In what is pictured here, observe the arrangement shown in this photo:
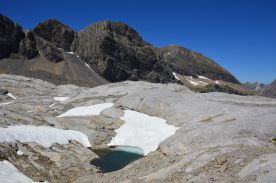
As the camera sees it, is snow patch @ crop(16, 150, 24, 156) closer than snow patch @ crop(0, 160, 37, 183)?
No

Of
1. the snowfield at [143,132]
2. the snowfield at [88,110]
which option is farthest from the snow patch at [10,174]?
the snowfield at [88,110]

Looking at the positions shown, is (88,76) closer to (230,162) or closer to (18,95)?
(18,95)

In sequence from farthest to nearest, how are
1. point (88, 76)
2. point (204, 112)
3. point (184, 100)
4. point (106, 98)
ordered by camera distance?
point (88, 76) → point (106, 98) → point (184, 100) → point (204, 112)

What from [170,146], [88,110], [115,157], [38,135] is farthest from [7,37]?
[170,146]

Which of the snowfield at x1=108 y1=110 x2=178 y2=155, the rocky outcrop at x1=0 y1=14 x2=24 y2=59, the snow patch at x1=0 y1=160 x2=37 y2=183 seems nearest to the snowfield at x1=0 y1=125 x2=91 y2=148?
the snow patch at x1=0 y1=160 x2=37 y2=183

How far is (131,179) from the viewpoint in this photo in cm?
2622

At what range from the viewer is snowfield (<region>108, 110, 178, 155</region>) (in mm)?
45812

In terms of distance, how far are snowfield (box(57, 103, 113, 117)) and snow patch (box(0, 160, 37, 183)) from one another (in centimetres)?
3059

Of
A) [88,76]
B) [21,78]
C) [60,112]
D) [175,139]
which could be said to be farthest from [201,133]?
[88,76]

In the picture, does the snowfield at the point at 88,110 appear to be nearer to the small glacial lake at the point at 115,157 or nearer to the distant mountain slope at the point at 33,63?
the small glacial lake at the point at 115,157

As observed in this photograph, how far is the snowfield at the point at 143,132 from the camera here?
150 feet

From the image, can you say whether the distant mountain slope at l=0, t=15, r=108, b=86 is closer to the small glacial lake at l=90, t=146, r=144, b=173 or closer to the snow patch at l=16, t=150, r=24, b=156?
the small glacial lake at l=90, t=146, r=144, b=173

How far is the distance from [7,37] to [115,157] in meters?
175

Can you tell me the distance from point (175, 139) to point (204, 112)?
16.2m
